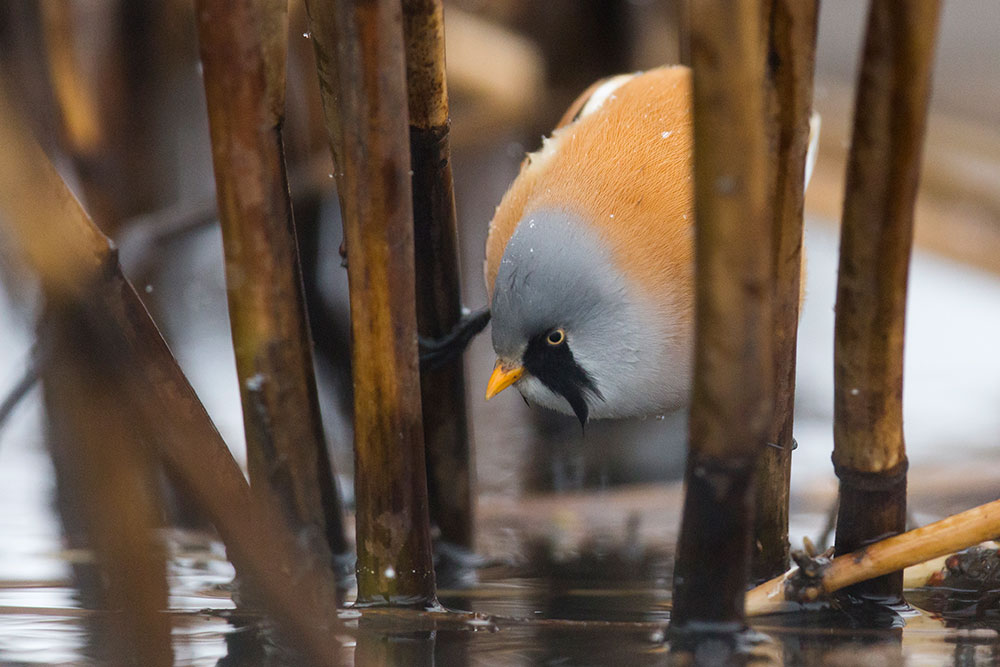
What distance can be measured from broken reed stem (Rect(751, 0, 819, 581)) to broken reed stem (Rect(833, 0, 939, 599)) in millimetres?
70

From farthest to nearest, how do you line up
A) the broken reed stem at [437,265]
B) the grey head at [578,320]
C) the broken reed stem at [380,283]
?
the grey head at [578,320] < the broken reed stem at [437,265] < the broken reed stem at [380,283]

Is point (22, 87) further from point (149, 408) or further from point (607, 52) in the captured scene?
point (607, 52)

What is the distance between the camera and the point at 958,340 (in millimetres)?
2279

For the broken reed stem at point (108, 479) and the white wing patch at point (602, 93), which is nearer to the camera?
the broken reed stem at point (108, 479)

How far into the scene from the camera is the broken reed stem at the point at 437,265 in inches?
45.7

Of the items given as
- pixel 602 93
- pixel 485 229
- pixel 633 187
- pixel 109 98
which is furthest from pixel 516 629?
pixel 109 98

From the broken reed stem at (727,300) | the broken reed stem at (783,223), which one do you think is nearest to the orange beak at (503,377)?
the broken reed stem at (783,223)

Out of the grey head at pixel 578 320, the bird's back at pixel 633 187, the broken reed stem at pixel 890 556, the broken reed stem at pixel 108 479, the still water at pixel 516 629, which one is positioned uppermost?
the bird's back at pixel 633 187

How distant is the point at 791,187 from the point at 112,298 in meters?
0.62

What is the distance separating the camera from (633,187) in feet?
4.82

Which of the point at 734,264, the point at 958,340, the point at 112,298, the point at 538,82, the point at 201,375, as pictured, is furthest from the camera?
the point at 538,82

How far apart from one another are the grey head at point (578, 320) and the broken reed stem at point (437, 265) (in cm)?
9

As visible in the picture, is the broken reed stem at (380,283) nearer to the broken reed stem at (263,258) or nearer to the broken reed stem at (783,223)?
the broken reed stem at (263,258)

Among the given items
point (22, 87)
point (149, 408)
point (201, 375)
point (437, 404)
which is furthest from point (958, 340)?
point (22, 87)
